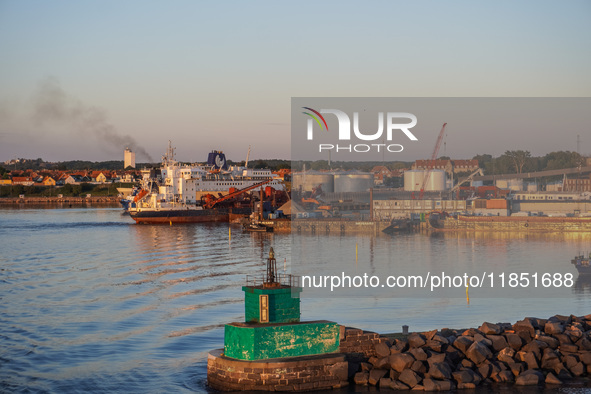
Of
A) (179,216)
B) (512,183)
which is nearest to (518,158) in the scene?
(512,183)

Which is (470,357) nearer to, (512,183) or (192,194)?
(512,183)

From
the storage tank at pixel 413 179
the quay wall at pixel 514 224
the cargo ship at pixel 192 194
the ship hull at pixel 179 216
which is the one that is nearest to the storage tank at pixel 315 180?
the storage tank at pixel 413 179

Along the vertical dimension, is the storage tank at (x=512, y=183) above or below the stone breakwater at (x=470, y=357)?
above

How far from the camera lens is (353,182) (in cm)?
3341

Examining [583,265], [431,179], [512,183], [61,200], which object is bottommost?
[583,265]

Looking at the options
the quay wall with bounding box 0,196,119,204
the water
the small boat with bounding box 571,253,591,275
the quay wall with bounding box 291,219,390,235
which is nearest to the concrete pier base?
the water

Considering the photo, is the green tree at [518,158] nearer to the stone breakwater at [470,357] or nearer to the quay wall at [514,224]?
the quay wall at [514,224]

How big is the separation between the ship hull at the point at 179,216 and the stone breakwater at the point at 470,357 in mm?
46424

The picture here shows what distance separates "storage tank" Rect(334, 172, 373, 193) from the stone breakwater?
1995 cm

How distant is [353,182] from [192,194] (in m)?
34.4

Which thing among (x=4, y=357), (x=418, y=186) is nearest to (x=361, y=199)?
(x=418, y=186)

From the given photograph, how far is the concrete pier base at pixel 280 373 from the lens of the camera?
34.6 feet

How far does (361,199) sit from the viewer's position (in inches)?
1362

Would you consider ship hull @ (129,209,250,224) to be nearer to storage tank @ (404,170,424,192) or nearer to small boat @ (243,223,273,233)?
small boat @ (243,223,273,233)
